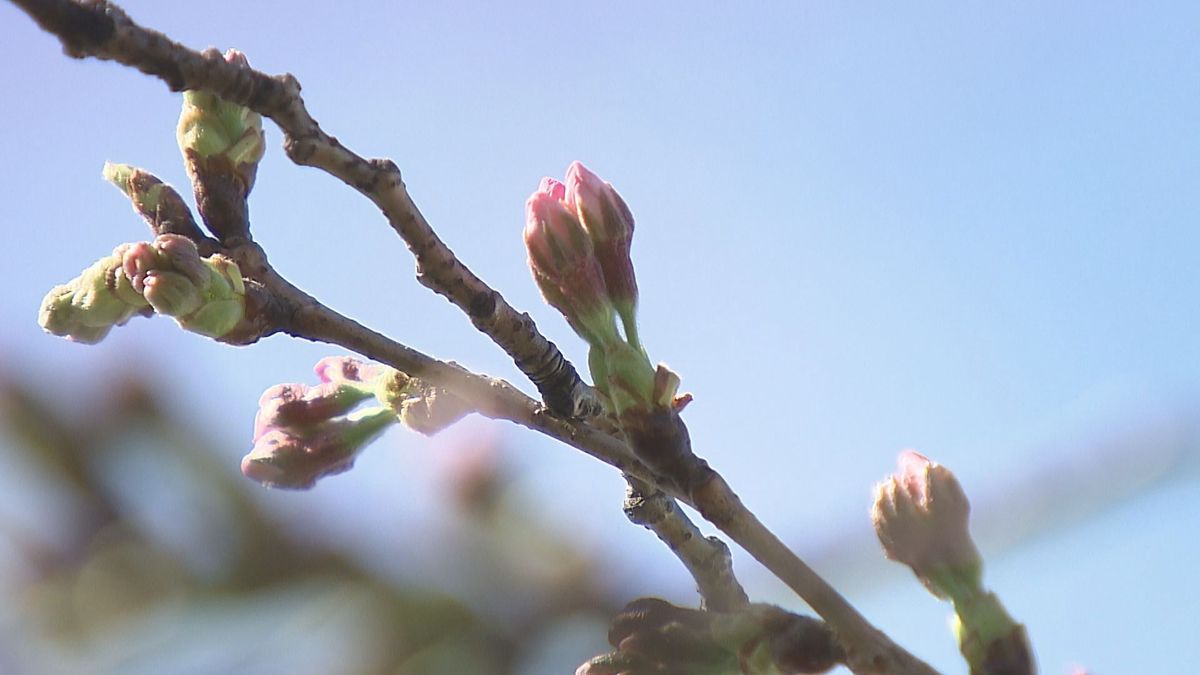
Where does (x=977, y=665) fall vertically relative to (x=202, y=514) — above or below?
below

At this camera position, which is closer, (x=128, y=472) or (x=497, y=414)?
(x=497, y=414)

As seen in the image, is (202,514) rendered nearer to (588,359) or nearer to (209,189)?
(209,189)

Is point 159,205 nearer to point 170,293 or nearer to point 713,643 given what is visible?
point 170,293

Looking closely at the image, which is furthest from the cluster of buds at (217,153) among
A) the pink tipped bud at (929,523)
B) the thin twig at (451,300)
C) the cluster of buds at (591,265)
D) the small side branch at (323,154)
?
the pink tipped bud at (929,523)

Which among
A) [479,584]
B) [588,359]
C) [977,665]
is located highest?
[479,584]

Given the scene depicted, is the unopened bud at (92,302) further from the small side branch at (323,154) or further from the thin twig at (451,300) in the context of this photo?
the small side branch at (323,154)

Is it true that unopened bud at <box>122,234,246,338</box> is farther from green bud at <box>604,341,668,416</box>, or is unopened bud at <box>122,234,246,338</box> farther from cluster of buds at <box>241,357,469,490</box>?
green bud at <box>604,341,668,416</box>

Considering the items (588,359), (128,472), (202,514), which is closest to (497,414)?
(588,359)

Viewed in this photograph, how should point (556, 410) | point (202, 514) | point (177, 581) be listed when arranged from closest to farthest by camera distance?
point (556, 410), point (177, 581), point (202, 514)
